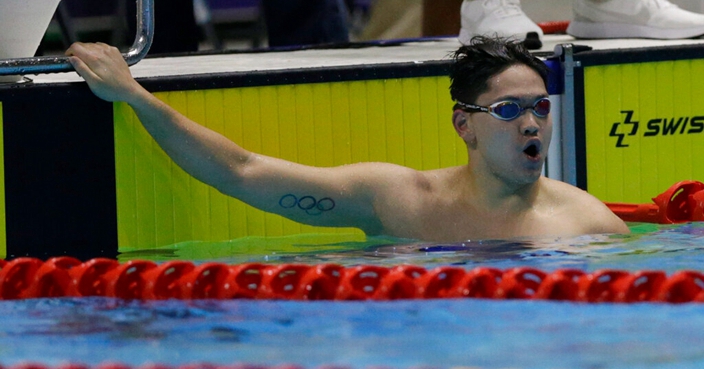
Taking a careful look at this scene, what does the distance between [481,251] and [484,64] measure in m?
0.54

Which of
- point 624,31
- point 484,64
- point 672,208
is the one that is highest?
point 624,31

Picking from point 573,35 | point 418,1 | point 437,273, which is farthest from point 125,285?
point 418,1

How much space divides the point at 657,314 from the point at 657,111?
1853mm

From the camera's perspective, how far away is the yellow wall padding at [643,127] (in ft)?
14.2

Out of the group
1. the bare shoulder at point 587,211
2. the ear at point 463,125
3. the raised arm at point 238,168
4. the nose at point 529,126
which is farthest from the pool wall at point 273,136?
the nose at point 529,126

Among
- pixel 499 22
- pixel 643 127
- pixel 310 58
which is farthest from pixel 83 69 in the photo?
pixel 643 127

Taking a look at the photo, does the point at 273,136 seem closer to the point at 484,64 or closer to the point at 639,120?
the point at 484,64

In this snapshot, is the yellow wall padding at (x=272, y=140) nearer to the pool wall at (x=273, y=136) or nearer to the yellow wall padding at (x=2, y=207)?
the pool wall at (x=273, y=136)

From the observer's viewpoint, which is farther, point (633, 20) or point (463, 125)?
point (633, 20)

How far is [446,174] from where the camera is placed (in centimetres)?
378

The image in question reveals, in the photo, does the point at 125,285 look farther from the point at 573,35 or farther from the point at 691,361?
the point at 573,35

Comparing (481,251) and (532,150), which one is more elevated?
(532,150)

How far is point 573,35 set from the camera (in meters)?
5.23

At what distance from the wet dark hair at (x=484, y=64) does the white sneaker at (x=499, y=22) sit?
35.2 inches
